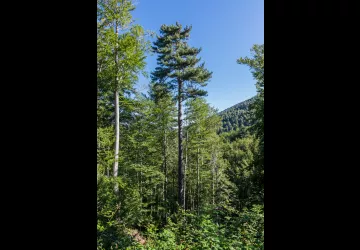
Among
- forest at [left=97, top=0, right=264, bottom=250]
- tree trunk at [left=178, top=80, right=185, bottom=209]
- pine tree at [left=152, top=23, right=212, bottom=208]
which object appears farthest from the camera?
pine tree at [left=152, top=23, right=212, bottom=208]

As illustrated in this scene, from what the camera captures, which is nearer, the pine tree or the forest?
the forest

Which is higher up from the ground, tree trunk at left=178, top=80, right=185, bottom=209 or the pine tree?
the pine tree

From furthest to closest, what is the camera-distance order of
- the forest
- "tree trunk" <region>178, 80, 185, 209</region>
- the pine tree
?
the pine tree → "tree trunk" <region>178, 80, 185, 209</region> → the forest

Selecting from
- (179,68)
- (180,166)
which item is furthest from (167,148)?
Result: (179,68)

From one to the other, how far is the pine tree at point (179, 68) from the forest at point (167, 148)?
0.16ft

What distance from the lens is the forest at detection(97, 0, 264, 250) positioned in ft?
13.1

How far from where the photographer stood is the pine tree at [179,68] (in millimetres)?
9008

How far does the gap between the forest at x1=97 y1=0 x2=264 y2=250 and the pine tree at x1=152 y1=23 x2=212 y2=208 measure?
48 millimetres

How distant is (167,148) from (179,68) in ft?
15.3

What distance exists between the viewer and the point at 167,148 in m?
11.1
